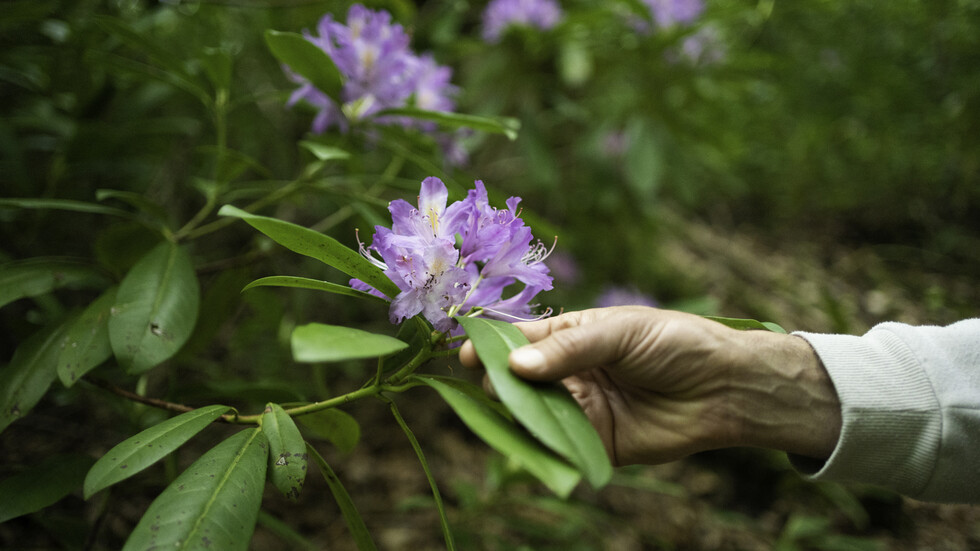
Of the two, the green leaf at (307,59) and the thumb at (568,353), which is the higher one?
the green leaf at (307,59)

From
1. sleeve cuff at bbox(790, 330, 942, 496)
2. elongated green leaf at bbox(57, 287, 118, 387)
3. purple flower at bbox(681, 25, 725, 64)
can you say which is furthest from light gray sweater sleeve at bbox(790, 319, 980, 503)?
purple flower at bbox(681, 25, 725, 64)

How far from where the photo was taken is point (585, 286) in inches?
116

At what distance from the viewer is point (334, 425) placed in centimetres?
93

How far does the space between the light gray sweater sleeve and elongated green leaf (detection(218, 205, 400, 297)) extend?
0.73 m

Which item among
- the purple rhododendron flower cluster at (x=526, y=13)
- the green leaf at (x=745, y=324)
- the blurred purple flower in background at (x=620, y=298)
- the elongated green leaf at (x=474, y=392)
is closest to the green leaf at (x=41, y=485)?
the elongated green leaf at (x=474, y=392)

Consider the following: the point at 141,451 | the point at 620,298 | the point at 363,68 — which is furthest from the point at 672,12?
the point at 141,451

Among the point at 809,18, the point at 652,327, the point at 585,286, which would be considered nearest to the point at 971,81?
the point at 809,18

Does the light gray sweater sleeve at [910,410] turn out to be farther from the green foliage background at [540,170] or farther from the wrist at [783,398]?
the green foliage background at [540,170]

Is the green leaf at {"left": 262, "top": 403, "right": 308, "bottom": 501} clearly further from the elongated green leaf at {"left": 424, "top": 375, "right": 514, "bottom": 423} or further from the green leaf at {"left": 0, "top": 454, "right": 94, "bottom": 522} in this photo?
the green leaf at {"left": 0, "top": 454, "right": 94, "bottom": 522}

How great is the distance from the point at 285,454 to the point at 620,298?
2137 millimetres

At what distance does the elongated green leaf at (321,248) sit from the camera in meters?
0.72

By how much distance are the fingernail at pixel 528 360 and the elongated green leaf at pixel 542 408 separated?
1 cm

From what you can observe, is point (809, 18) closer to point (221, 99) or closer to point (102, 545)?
point (221, 99)

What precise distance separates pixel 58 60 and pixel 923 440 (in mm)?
2046
